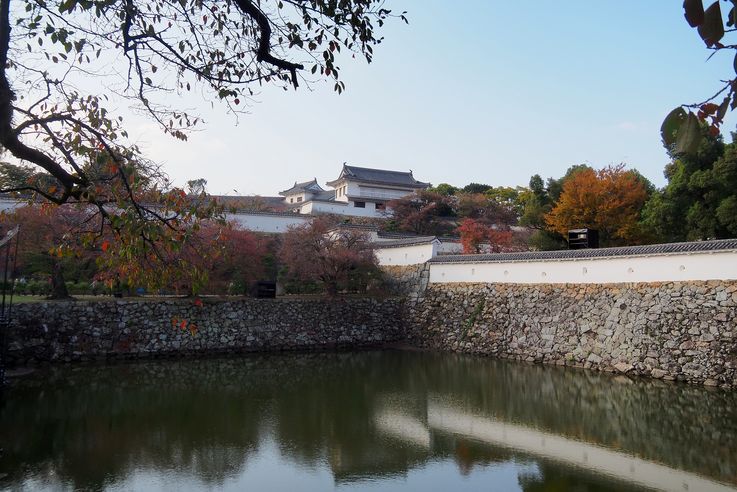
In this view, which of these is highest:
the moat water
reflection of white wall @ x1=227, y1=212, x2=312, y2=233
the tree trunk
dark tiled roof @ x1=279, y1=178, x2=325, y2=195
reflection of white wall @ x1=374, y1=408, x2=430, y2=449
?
dark tiled roof @ x1=279, y1=178, x2=325, y2=195

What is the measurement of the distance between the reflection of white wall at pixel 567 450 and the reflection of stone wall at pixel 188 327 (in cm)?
530

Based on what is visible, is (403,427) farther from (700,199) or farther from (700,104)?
(700,199)

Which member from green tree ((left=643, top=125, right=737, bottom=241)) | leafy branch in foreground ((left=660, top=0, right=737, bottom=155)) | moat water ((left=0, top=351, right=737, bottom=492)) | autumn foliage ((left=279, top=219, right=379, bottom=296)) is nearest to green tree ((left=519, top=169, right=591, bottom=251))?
green tree ((left=643, top=125, right=737, bottom=241))

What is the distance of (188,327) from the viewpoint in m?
12.0

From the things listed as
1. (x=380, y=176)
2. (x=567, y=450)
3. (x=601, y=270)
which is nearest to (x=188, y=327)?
(x=567, y=450)

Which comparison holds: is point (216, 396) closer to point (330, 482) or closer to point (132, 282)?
point (330, 482)

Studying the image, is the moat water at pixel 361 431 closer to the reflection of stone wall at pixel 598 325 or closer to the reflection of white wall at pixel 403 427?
the reflection of white wall at pixel 403 427

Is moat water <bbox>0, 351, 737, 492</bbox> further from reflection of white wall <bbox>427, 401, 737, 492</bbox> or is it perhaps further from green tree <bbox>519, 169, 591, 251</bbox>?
green tree <bbox>519, 169, 591, 251</bbox>

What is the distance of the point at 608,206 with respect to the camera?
54.4 feet

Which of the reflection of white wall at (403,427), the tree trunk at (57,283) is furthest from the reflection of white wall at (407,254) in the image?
the tree trunk at (57,283)

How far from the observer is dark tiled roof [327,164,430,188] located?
29180 millimetres

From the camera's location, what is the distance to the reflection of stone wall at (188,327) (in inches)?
464

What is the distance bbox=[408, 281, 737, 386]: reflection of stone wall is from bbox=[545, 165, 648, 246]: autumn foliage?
463cm

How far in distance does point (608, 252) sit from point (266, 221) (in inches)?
482
